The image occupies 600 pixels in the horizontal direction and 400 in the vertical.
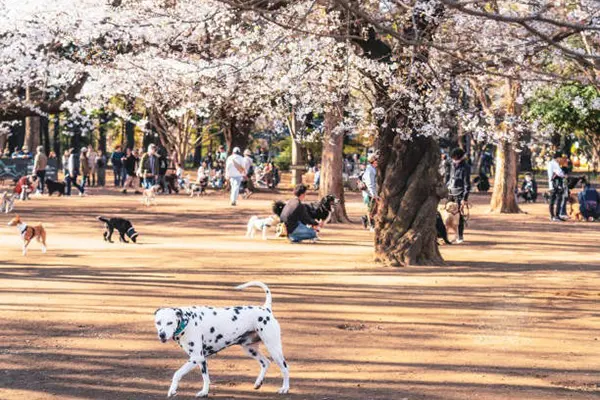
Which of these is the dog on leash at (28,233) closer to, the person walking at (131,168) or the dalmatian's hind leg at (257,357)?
the dalmatian's hind leg at (257,357)

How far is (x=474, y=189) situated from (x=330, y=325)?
38.1m

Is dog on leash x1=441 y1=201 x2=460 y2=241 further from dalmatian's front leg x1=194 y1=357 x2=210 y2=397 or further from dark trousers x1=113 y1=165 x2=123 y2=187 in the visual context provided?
dark trousers x1=113 y1=165 x2=123 y2=187

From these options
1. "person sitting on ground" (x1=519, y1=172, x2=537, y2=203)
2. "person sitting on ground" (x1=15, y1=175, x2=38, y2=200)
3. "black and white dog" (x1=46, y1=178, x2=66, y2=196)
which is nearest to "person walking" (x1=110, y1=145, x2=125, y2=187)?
"black and white dog" (x1=46, y1=178, x2=66, y2=196)

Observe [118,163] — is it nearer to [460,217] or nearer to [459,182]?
[459,182]

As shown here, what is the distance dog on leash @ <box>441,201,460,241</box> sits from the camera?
22.8 meters

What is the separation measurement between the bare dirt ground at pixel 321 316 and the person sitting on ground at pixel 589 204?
26.4 feet

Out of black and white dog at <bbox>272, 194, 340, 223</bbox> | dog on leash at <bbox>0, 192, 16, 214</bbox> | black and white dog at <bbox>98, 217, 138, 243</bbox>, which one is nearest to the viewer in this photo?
black and white dog at <bbox>98, 217, 138, 243</bbox>

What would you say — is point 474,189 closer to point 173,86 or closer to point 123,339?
point 173,86

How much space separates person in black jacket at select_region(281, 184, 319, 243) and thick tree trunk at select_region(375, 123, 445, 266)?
4419mm

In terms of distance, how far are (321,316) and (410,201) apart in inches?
215

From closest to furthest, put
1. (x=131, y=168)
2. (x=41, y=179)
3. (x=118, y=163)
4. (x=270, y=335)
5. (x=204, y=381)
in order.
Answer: (x=270, y=335)
(x=204, y=381)
(x=41, y=179)
(x=131, y=168)
(x=118, y=163)

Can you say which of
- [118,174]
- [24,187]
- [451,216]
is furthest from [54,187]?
[451,216]

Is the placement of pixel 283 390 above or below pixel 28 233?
below

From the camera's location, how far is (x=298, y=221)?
22828 millimetres
